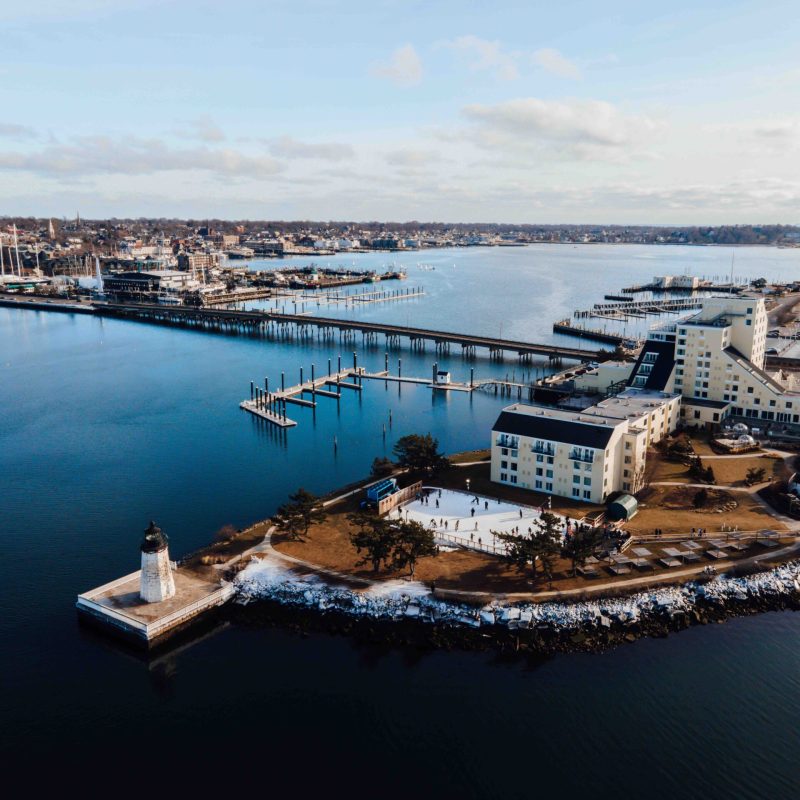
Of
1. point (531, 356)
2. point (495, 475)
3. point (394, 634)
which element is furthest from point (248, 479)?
point (531, 356)

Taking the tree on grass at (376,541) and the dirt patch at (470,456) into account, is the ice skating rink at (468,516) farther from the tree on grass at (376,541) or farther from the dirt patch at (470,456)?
the dirt patch at (470,456)

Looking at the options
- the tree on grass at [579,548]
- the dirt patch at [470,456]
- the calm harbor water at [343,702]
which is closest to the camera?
the calm harbor water at [343,702]

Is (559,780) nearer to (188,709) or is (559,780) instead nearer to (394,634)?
(394,634)

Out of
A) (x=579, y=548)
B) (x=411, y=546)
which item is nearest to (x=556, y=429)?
(x=579, y=548)

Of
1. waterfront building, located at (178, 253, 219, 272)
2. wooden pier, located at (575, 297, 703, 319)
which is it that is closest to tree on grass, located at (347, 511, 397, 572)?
wooden pier, located at (575, 297, 703, 319)

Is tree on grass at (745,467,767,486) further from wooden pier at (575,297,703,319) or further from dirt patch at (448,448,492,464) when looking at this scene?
wooden pier at (575,297,703,319)

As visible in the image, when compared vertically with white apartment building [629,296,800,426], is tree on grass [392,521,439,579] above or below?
below

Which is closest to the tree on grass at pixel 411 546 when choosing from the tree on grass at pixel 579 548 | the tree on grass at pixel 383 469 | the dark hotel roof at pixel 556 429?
the tree on grass at pixel 579 548

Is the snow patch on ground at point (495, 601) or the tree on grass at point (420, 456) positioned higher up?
the tree on grass at point (420, 456)
